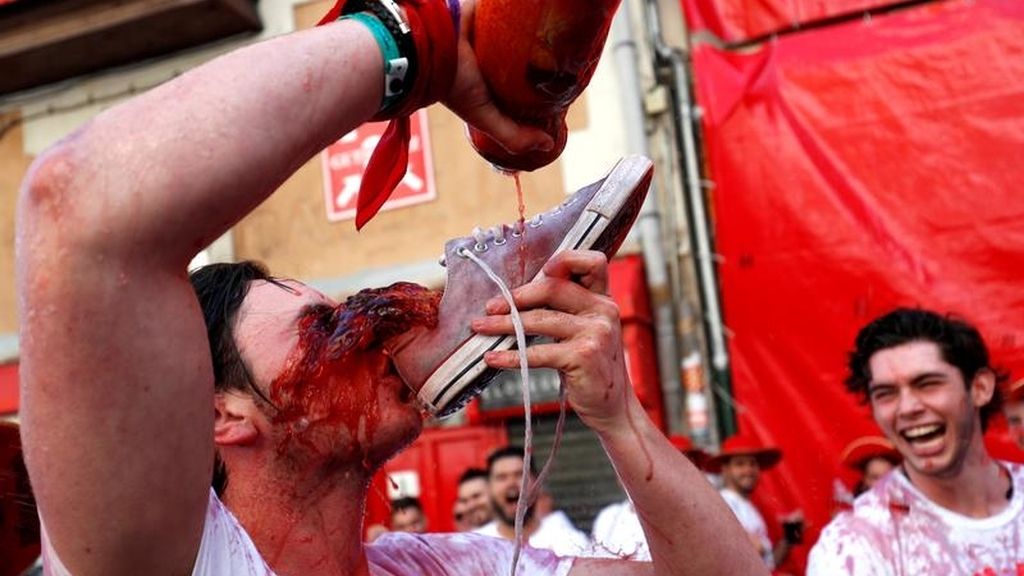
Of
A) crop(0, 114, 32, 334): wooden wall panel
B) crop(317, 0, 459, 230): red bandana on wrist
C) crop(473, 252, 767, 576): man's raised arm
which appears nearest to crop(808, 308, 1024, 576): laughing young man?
crop(473, 252, 767, 576): man's raised arm

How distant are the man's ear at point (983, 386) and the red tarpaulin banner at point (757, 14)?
4616 mm

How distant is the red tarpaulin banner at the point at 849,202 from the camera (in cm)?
688

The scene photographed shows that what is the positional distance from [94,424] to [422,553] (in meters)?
1.00

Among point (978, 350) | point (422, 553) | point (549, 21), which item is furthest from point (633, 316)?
point (549, 21)

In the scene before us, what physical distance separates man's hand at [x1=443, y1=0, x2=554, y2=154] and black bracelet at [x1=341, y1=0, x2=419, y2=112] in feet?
0.31

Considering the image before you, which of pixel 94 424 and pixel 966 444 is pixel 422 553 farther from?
pixel 966 444

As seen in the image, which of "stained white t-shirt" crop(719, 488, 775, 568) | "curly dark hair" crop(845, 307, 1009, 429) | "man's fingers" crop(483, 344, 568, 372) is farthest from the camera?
"stained white t-shirt" crop(719, 488, 775, 568)

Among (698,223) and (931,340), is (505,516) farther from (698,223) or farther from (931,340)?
(698,223)

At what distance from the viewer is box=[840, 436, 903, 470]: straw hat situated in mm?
Result: 5920

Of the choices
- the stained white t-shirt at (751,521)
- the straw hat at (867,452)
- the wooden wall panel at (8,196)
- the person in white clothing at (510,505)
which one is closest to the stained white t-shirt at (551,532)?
the person in white clothing at (510,505)

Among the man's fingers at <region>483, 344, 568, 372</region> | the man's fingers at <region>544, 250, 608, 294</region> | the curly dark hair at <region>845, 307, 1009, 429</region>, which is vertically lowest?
the curly dark hair at <region>845, 307, 1009, 429</region>

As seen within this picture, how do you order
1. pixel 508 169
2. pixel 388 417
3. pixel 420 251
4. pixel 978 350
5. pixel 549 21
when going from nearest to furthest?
pixel 549 21, pixel 508 169, pixel 388 417, pixel 978 350, pixel 420 251

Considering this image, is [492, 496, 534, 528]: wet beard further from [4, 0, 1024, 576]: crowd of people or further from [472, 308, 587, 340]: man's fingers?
[472, 308, 587, 340]: man's fingers

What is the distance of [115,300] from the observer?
980 mm
